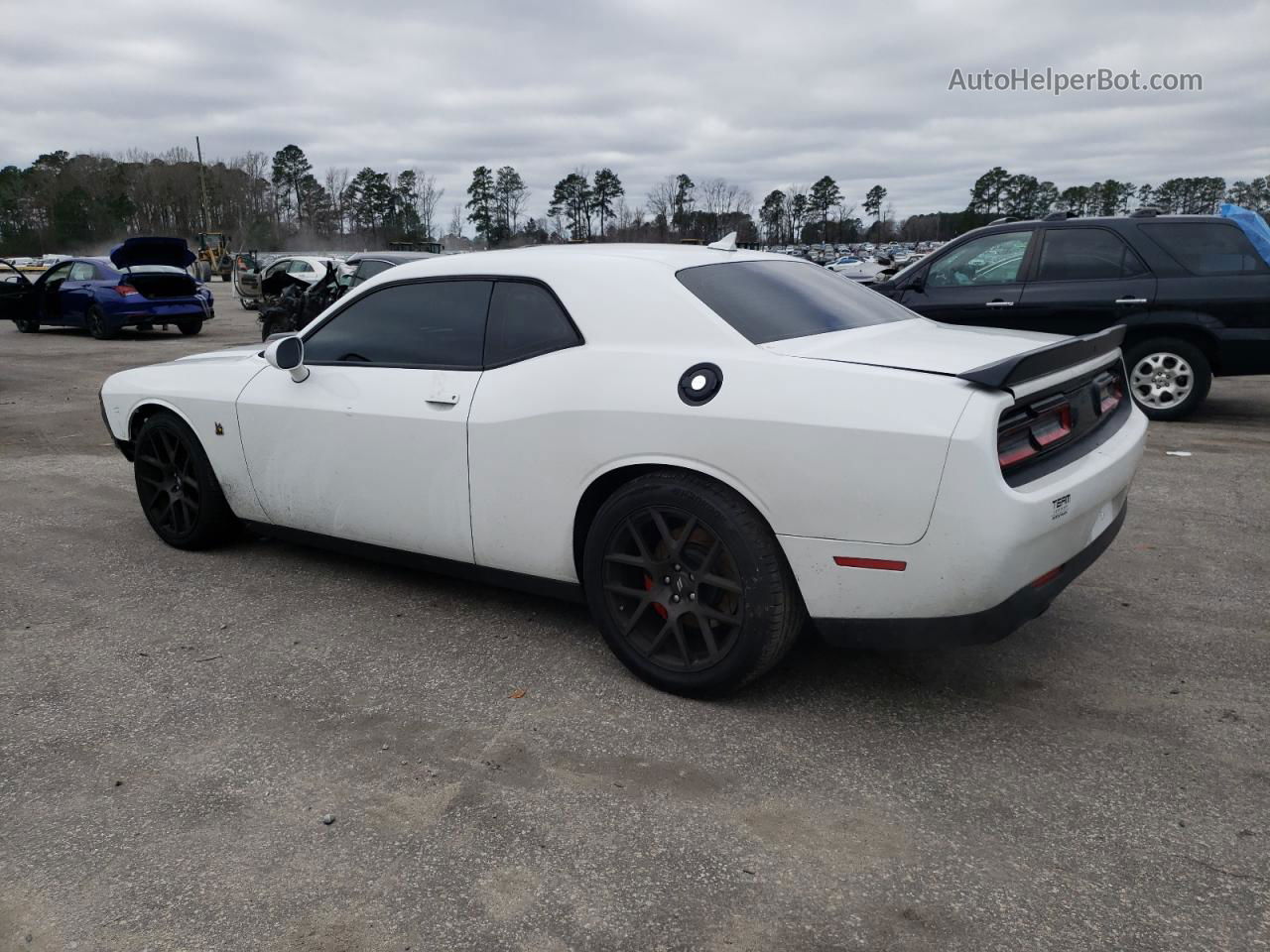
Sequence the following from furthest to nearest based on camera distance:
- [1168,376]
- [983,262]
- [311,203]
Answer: [311,203] < [983,262] < [1168,376]

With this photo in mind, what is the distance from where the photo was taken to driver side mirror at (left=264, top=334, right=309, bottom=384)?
4.14 metres

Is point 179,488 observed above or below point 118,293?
below

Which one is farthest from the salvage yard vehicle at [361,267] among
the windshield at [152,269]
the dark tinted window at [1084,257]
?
the dark tinted window at [1084,257]

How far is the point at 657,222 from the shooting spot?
292 ft

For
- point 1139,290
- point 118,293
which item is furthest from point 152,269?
point 1139,290

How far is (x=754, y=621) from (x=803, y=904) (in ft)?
3.11

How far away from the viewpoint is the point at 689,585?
3195mm

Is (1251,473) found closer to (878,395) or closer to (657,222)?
(878,395)

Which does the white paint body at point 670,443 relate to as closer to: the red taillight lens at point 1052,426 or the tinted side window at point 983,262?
the red taillight lens at point 1052,426

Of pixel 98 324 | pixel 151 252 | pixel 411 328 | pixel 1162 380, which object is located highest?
pixel 151 252

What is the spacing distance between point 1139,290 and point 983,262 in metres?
1.28

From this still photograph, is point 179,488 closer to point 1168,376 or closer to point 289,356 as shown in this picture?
point 289,356

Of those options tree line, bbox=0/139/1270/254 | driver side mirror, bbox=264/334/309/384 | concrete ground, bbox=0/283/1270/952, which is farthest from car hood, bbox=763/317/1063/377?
tree line, bbox=0/139/1270/254

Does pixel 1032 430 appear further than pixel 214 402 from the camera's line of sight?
No
